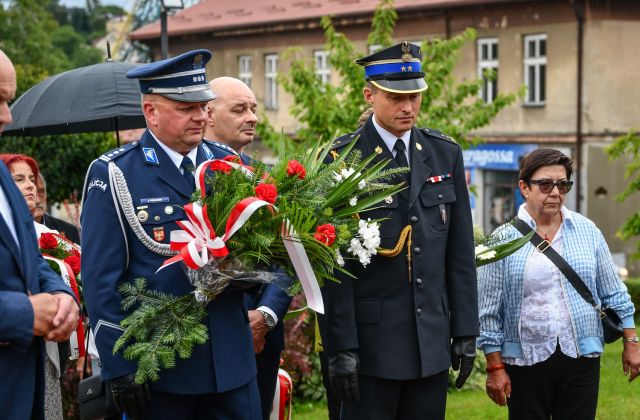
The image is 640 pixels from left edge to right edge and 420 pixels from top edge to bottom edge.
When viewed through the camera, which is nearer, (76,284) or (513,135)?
(76,284)

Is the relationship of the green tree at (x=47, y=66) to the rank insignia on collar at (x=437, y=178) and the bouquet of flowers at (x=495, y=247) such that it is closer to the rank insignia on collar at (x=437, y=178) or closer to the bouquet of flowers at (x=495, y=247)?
the bouquet of flowers at (x=495, y=247)

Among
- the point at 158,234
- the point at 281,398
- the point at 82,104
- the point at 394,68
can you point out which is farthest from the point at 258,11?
the point at 158,234

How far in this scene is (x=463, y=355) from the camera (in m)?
5.59

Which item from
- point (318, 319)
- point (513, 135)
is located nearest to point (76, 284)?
point (318, 319)

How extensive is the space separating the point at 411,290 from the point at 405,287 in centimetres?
3

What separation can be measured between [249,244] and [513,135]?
29.4 metres

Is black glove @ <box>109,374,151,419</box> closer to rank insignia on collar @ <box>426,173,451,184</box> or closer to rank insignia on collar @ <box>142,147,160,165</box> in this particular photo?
rank insignia on collar @ <box>142,147,160,165</box>

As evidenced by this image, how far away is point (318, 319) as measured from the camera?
5.59 meters

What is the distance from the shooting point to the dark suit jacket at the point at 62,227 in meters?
7.37

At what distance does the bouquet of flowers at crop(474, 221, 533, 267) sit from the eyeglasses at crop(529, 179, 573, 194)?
0.28m

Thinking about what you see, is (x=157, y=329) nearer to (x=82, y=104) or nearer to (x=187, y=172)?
(x=187, y=172)

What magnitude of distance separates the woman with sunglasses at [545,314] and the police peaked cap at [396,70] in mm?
1008

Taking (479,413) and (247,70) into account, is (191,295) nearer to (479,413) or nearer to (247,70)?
(479,413)

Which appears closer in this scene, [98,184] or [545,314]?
[98,184]
